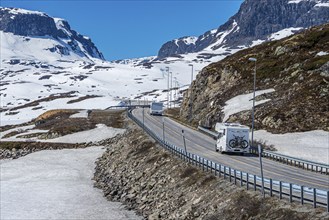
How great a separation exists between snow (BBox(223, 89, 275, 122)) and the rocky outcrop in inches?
700

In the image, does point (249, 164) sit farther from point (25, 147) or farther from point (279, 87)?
point (25, 147)

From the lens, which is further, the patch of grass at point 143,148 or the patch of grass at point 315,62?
the patch of grass at point 315,62

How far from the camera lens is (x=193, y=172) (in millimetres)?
41906

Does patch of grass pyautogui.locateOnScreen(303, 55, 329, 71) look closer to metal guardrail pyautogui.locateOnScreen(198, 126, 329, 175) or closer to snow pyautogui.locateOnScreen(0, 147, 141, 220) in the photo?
metal guardrail pyautogui.locateOnScreen(198, 126, 329, 175)

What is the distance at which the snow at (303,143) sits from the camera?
1981 inches

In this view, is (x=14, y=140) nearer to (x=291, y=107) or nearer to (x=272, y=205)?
(x=291, y=107)

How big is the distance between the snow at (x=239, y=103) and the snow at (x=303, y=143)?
1237 cm

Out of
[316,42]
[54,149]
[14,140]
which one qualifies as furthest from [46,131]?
[316,42]

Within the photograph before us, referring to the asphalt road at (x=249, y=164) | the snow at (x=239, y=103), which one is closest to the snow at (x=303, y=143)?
the asphalt road at (x=249, y=164)

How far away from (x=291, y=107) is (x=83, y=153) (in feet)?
120

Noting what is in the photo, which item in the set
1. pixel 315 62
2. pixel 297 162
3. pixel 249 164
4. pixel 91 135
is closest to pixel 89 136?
pixel 91 135

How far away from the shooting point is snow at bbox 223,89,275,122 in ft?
246

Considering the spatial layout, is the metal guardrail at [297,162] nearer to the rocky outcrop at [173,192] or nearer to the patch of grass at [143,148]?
the rocky outcrop at [173,192]

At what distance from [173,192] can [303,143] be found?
2353cm
